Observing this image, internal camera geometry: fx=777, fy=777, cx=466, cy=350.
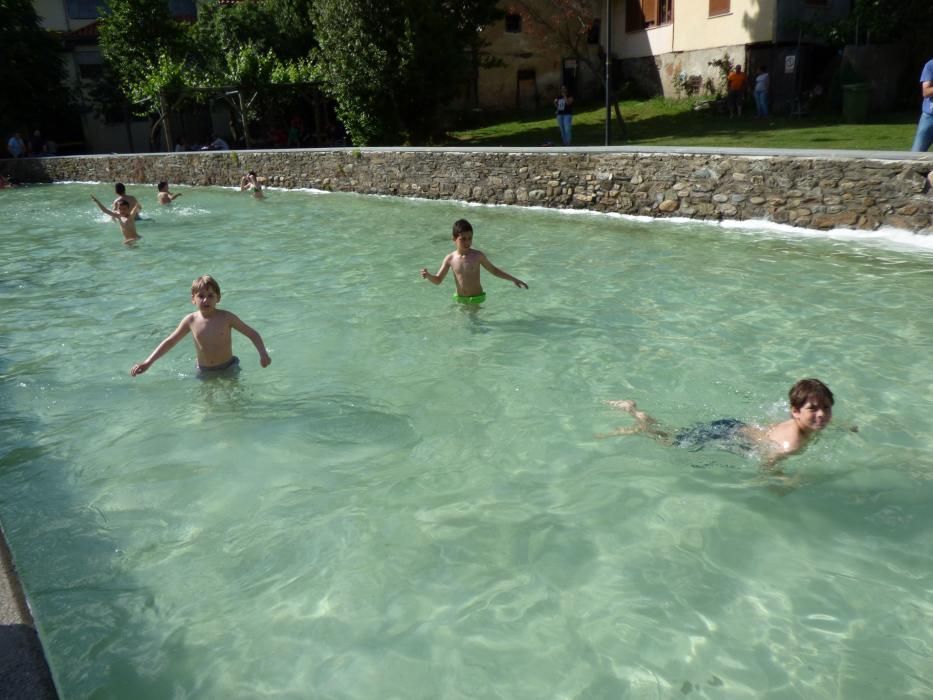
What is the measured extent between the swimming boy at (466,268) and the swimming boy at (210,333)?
2058 millimetres

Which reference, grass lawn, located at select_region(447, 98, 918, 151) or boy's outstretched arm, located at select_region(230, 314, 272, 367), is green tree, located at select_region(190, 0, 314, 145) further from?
boy's outstretched arm, located at select_region(230, 314, 272, 367)

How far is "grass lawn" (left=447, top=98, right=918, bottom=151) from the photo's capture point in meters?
16.7

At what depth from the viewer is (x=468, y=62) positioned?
22.0m

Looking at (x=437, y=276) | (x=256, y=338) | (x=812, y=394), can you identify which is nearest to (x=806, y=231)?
(x=437, y=276)

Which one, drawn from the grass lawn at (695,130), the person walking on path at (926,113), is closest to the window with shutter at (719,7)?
the grass lawn at (695,130)

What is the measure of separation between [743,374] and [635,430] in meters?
1.61

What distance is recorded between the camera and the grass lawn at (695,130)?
16.7 metres

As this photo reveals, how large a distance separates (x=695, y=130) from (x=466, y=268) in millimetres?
15836

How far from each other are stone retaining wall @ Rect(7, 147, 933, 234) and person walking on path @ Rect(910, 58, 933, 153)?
942 mm

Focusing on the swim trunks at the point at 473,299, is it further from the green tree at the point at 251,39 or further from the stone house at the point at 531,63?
the stone house at the point at 531,63

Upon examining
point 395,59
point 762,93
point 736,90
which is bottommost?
point 762,93

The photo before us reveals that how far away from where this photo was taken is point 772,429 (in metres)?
5.10

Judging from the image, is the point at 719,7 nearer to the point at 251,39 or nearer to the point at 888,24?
the point at 888,24

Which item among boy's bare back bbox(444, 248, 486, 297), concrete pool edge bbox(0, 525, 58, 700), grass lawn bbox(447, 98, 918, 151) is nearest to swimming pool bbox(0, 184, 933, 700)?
boy's bare back bbox(444, 248, 486, 297)
